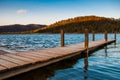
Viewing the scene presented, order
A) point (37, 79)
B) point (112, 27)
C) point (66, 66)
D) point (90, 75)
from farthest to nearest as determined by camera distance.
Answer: point (112, 27)
point (66, 66)
point (90, 75)
point (37, 79)

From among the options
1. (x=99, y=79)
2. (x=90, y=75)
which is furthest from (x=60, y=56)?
(x=99, y=79)

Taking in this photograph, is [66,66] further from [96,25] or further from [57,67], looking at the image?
[96,25]

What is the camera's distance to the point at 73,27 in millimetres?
181750

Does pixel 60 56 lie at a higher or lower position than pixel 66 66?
higher

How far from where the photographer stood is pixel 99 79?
783cm

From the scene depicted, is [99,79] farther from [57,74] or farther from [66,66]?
[66,66]

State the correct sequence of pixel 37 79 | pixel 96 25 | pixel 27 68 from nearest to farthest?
pixel 27 68
pixel 37 79
pixel 96 25

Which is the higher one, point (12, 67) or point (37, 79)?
point (12, 67)

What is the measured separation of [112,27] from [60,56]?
5726 inches

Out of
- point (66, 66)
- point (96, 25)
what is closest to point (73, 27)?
point (96, 25)

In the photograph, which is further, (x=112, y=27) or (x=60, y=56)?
(x=112, y=27)

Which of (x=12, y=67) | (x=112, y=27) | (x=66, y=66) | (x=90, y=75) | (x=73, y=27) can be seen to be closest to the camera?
(x=12, y=67)

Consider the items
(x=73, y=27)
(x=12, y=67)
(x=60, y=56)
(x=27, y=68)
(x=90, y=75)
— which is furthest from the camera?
(x=73, y=27)

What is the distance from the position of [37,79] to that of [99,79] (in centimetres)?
313
